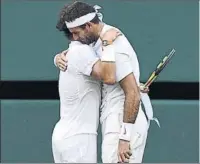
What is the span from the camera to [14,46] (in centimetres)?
834

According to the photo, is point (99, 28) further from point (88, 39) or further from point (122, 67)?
point (122, 67)

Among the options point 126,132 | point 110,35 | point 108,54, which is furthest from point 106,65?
point 126,132

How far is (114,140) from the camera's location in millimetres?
5996

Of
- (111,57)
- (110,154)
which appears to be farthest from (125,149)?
(111,57)

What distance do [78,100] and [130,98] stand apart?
344 millimetres

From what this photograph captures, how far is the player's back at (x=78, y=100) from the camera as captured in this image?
6039mm

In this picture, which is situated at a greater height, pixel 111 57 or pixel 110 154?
pixel 111 57

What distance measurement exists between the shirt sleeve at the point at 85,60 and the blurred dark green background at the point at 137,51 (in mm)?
2295

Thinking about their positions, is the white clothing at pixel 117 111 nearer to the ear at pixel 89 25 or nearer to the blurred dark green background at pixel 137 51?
the ear at pixel 89 25

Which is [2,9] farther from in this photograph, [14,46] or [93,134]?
[93,134]

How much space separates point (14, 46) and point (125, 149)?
2652 millimetres

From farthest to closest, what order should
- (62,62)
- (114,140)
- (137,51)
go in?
1. (137,51)
2. (62,62)
3. (114,140)

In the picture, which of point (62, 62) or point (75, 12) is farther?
point (62, 62)

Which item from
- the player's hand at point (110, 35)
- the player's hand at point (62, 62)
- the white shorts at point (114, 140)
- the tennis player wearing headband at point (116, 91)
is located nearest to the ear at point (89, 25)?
the tennis player wearing headband at point (116, 91)
